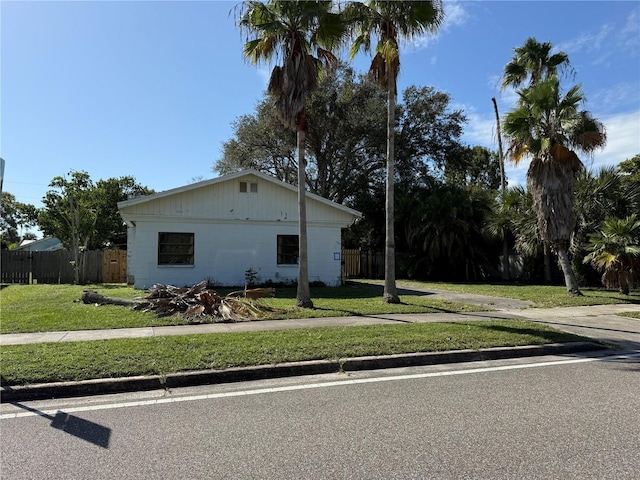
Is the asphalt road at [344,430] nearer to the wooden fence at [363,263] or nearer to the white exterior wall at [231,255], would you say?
the white exterior wall at [231,255]

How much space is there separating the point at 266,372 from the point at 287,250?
44.3 feet

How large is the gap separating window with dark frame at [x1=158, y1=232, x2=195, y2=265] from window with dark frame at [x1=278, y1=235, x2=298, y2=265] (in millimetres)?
3587

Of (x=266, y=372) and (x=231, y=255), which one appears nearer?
(x=266, y=372)

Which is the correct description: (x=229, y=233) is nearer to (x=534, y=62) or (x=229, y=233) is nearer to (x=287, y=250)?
(x=287, y=250)

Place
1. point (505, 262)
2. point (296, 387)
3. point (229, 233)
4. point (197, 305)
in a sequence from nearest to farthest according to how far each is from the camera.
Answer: point (296, 387) < point (197, 305) < point (229, 233) < point (505, 262)

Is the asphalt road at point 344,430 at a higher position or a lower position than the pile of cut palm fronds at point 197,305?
lower

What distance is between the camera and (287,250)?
774 inches

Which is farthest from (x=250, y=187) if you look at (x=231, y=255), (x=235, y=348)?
(x=235, y=348)

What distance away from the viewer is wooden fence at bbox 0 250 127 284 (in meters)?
23.3

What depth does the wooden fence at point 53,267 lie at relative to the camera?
76.6 feet

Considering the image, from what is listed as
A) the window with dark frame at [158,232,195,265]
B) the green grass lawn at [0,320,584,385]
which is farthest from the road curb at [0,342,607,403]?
the window with dark frame at [158,232,195,265]

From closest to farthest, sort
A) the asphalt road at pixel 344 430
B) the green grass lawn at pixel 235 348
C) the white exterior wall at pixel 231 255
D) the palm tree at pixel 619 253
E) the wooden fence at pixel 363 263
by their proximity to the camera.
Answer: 1. the asphalt road at pixel 344 430
2. the green grass lawn at pixel 235 348
3. the palm tree at pixel 619 253
4. the white exterior wall at pixel 231 255
5. the wooden fence at pixel 363 263

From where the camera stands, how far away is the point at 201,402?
524 centimetres

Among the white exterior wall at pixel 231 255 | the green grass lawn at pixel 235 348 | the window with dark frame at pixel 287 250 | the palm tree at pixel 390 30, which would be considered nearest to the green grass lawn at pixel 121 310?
the palm tree at pixel 390 30
